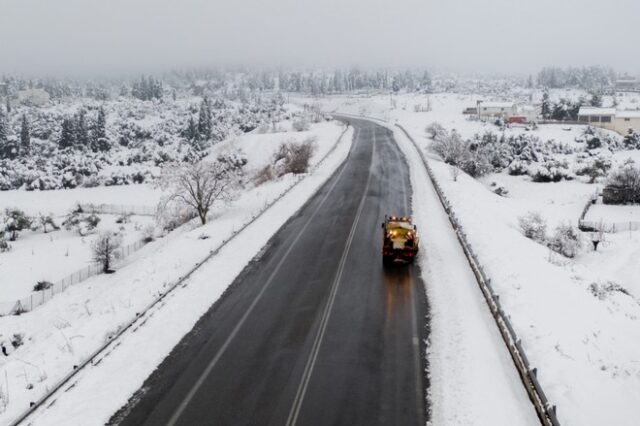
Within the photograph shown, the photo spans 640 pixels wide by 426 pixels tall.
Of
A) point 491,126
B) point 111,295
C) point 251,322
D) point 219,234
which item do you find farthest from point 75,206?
point 491,126

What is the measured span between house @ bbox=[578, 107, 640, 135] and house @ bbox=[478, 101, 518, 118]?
17704mm

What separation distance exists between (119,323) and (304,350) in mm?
7192

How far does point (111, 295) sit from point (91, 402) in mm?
12014

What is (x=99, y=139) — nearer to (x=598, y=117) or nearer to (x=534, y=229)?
(x=534, y=229)

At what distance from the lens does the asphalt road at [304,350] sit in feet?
46.5

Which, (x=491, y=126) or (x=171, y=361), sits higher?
(x=491, y=126)

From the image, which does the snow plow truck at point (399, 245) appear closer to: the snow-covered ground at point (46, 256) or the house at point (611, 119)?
the snow-covered ground at point (46, 256)

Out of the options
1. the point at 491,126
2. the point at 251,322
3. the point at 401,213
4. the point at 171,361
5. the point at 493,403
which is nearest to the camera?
the point at 493,403

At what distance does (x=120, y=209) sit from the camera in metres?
67.6

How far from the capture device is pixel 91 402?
14.7m

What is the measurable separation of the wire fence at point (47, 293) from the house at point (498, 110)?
11403 cm

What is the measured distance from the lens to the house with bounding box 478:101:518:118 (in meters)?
136

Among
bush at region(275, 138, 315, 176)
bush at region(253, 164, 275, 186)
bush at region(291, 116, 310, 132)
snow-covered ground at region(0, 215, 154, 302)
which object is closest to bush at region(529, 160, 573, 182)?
bush at region(275, 138, 315, 176)

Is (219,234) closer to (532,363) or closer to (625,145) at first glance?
(532,363)
